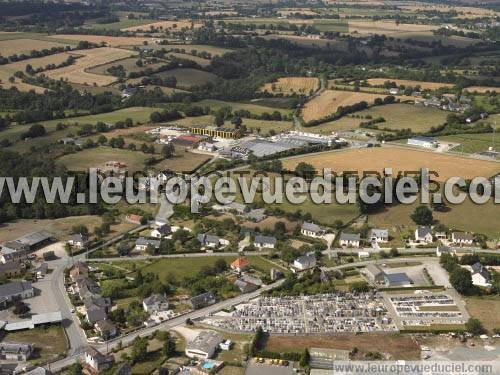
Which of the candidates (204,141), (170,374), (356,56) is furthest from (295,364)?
(356,56)

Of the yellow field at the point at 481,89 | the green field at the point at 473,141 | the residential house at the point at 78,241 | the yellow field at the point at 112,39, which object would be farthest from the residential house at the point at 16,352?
the yellow field at the point at 112,39

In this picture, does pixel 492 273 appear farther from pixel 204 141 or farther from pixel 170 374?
pixel 204 141

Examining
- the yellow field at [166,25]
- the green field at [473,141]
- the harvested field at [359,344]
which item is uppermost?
the yellow field at [166,25]

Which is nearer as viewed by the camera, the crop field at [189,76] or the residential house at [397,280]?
the residential house at [397,280]

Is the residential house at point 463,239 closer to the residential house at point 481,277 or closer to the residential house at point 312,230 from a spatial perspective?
the residential house at point 481,277

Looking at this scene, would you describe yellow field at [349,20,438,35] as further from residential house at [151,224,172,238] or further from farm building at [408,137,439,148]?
residential house at [151,224,172,238]

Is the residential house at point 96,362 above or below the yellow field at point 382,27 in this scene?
below
